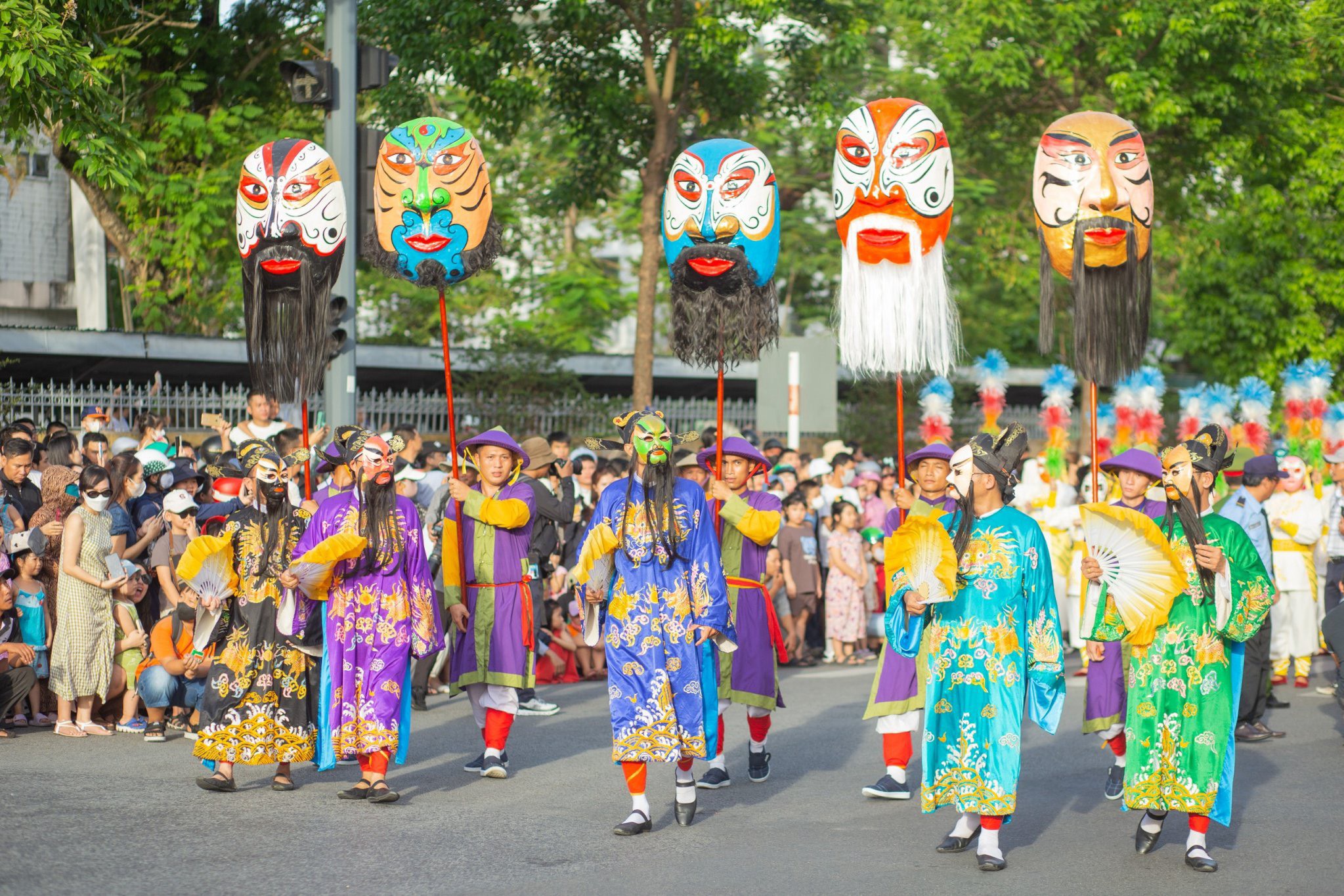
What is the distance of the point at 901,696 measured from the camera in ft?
25.4

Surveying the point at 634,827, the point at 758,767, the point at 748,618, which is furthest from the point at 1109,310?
the point at 634,827

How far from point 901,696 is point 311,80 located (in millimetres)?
5427

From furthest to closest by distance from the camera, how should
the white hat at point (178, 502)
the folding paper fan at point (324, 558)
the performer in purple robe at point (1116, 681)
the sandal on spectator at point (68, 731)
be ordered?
the white hat at point (178, 502)
the sandal on spectator at point (68, 731)
the performer in purple robe at point (1116, 681)
the folding paper fan at point (324, 558)

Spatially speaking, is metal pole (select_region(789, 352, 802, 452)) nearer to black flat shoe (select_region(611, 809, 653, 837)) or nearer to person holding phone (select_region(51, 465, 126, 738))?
person holding phone (select_region(51, 465, 126, 738))

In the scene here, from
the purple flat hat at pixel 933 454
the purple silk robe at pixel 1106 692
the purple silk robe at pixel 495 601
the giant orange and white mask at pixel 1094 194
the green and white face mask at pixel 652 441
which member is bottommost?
the purple silk robe at pixel 1106 692

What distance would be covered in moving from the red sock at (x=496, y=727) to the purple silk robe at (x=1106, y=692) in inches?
117

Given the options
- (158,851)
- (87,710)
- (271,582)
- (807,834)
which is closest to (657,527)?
(807,834)

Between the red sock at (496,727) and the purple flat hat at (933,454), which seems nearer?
the purple flat hat at (933,454)

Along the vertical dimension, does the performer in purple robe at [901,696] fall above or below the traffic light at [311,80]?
below

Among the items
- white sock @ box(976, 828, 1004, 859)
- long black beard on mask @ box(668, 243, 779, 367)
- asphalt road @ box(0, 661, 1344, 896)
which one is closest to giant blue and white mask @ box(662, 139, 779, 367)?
long black beard on mask @ box(668, 243, 779, 367)

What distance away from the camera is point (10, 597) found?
917 cm

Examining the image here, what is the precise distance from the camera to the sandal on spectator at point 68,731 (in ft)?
30.2

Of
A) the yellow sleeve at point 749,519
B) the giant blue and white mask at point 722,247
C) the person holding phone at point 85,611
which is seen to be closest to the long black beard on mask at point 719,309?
the giant blue and white mask at point 722,247

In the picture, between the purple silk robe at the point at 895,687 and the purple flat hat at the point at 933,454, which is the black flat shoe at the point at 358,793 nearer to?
the purple silk robe at the point at 895,687
